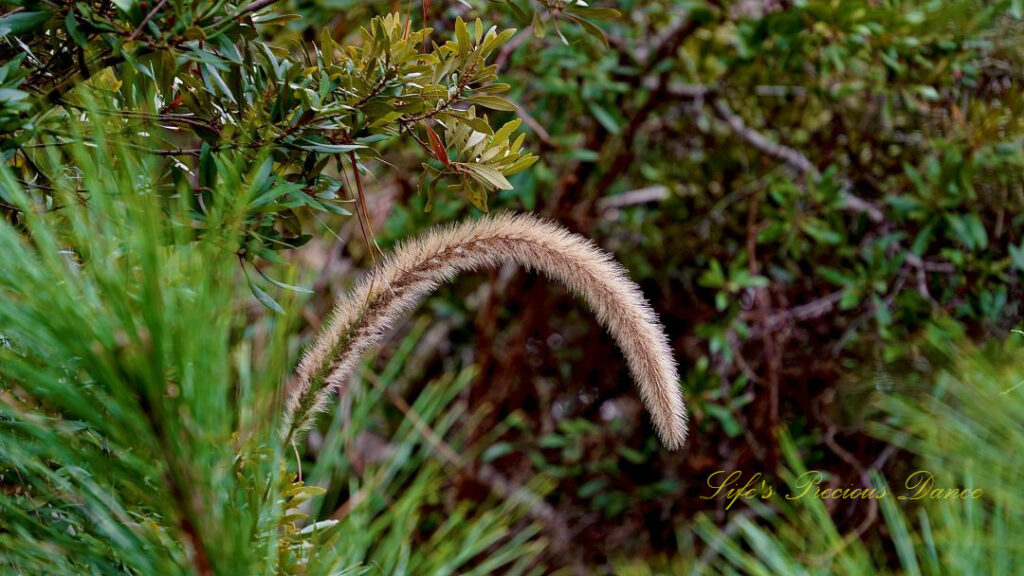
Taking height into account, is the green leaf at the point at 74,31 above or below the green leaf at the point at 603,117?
above

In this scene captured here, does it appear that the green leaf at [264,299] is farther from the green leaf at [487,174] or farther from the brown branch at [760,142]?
the brown branch at [760,142]

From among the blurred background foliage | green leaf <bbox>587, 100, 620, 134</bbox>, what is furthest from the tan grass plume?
green leaf <bbox>587, 100, 620, 134</bbox>

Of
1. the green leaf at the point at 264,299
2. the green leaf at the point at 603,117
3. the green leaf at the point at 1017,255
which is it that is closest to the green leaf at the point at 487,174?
the green leaf at the point at 264,299

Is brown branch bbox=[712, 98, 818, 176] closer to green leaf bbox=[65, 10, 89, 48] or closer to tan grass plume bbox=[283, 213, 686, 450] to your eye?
tan grass plume bbox=[283, 213, 686, 450]

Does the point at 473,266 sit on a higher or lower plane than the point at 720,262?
higher

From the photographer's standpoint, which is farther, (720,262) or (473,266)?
(720,262)

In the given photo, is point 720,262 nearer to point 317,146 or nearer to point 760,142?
point 760,142

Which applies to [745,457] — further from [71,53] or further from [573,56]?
[71,53]

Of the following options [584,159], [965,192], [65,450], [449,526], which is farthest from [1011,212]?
[65,450]

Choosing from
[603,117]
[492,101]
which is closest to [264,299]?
[492,101]
